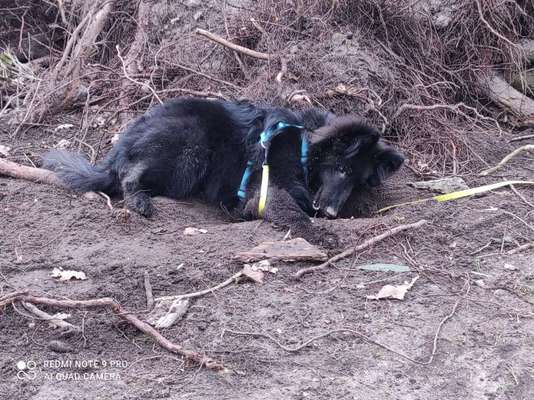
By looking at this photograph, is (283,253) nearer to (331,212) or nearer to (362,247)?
(362,247)

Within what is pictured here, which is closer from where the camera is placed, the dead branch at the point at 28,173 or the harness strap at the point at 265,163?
the harness strap at the point at 265,163

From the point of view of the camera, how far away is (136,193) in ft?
16.6

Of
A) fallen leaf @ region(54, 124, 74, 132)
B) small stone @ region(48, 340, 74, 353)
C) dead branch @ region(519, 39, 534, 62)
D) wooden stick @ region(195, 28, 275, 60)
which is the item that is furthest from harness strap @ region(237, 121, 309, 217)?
dead branch @ region(519, 39, 534, 62)

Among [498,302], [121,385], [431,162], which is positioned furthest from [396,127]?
[121,385]

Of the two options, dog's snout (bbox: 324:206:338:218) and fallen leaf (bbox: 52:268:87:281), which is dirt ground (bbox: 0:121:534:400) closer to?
fallen leaf (bbox: 52:268:87:281)

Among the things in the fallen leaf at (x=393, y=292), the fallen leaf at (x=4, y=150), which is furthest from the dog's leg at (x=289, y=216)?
the fallen leaf at (x=4, y=150)

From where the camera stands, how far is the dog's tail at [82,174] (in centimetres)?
518

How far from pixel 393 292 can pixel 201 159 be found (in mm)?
2248

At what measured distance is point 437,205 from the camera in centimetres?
490

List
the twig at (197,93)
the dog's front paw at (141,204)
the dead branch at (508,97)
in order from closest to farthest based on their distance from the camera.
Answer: the dog's front paw at (141,204) < the twig at (197,93) < the dead branch at (508,97)

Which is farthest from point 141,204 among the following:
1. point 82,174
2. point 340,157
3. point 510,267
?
point 510,267

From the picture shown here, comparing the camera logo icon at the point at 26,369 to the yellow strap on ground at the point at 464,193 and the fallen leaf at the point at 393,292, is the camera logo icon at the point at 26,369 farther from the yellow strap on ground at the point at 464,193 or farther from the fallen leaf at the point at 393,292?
the yellow strap on ground at the point at 464,193

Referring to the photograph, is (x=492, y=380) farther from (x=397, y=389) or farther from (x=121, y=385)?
(x=121, y=385)

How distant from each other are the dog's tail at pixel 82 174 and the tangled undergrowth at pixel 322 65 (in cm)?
127
